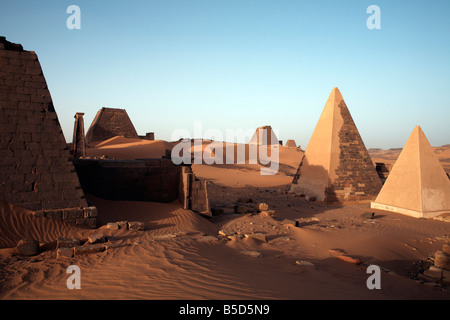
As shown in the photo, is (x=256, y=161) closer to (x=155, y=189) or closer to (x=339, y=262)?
(x=155, y=189)

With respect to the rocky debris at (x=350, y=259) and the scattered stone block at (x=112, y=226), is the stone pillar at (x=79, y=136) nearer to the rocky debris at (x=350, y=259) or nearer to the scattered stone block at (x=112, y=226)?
the scattered stone block at (x=112, y=226)

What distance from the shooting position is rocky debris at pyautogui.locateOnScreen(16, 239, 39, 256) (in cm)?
520

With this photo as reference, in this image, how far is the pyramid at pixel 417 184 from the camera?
10.4 m

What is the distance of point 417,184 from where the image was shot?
10453 millimetres

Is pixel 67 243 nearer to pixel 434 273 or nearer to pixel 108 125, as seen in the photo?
pixel 434 273

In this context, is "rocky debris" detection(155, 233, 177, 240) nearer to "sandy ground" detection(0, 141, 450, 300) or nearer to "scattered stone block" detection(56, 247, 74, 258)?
"sandy ground" detection(0, 141, 450, 300)

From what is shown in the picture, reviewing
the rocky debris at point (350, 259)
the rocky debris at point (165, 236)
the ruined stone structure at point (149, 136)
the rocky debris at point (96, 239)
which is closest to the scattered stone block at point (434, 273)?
the rocky debris at point (350, 259)

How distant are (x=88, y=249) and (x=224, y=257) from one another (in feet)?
8.18

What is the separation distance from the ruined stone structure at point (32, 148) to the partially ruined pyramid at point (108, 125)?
1961 cm

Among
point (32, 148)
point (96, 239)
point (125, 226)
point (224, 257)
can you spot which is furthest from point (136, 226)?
point (32, 148)

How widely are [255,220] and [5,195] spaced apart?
21.0 feet

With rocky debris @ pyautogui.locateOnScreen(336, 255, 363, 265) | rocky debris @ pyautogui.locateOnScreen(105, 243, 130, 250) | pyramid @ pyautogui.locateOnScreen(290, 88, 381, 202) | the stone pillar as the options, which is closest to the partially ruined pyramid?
the stone pillar

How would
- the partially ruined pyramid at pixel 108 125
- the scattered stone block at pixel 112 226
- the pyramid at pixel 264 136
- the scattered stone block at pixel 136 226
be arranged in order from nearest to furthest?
the scattered stone block at pixel 112 226 < the scattered stone block at pixel 136 226 < the partially ruined pyramid at pixel 108 125 < the pyramid at pixel 264 136
